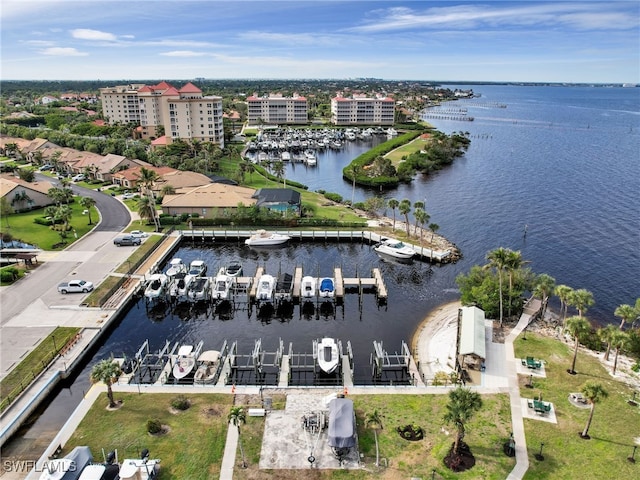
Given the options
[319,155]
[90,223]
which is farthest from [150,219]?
[319,155]

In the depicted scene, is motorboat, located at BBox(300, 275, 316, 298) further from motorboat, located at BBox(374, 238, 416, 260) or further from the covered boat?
the covered boat

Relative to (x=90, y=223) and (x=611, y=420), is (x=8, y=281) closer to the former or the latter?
(x=90, y=223)

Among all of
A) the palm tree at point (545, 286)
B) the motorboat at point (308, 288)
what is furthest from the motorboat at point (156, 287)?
the palm tree at point (545, 286)

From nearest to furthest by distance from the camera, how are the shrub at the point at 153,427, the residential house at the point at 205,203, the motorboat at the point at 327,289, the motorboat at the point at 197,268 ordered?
the shrub at the point at 153,427 < the motorboat at the point at 327,289 < the motorboat at the point at 197,268 < the residential house at the point at 205,203

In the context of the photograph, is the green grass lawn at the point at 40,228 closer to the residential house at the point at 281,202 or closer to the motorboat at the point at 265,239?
the motorboat at the point at 265,239

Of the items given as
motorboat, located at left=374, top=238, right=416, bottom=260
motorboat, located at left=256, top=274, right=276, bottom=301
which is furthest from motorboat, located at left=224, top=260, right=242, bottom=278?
motorboat, located at left=374, top=238, right=416, bottom=260

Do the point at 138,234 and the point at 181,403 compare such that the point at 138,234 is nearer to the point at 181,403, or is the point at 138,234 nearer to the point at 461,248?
the point at 181,403
